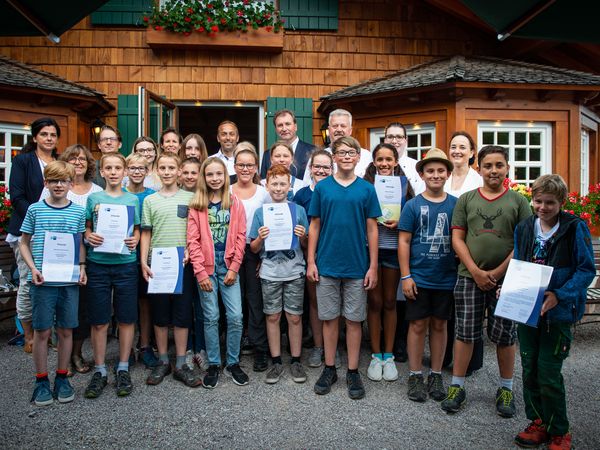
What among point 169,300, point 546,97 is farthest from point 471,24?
point 169,300

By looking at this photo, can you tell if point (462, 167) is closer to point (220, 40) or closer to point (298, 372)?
point (298, 372)

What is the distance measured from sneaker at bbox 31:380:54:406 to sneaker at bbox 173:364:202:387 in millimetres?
840

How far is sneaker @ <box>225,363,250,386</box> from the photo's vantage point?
3652 mm

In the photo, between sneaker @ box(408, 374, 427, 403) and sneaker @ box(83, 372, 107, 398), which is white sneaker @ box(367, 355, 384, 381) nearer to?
sneaker @ box(408, 374, 427, 403)

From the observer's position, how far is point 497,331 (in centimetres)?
320

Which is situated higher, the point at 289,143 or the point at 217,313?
the point at 289,143

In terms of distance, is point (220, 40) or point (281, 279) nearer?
point (281, 279)

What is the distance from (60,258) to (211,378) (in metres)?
1.34

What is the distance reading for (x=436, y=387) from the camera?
11.3 feet

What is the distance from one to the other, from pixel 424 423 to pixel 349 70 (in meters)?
6.17

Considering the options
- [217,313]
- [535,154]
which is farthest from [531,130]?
[217,313]

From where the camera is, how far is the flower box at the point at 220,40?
7500mm

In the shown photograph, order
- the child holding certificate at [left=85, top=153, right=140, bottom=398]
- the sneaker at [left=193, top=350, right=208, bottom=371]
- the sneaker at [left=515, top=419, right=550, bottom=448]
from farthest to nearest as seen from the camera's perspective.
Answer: the sneaker at [left=193, top=350, right=208, bottom=371]
the child holding certificate at [left=85, top=153, right=140, bottom=398]
the sneaker at [left=515, top=419, right=550, bottom=448]

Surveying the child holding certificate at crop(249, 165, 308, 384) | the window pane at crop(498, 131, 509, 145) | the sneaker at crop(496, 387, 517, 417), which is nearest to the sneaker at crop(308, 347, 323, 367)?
the child holding certificate at crop(249, 165, 308, 384)
